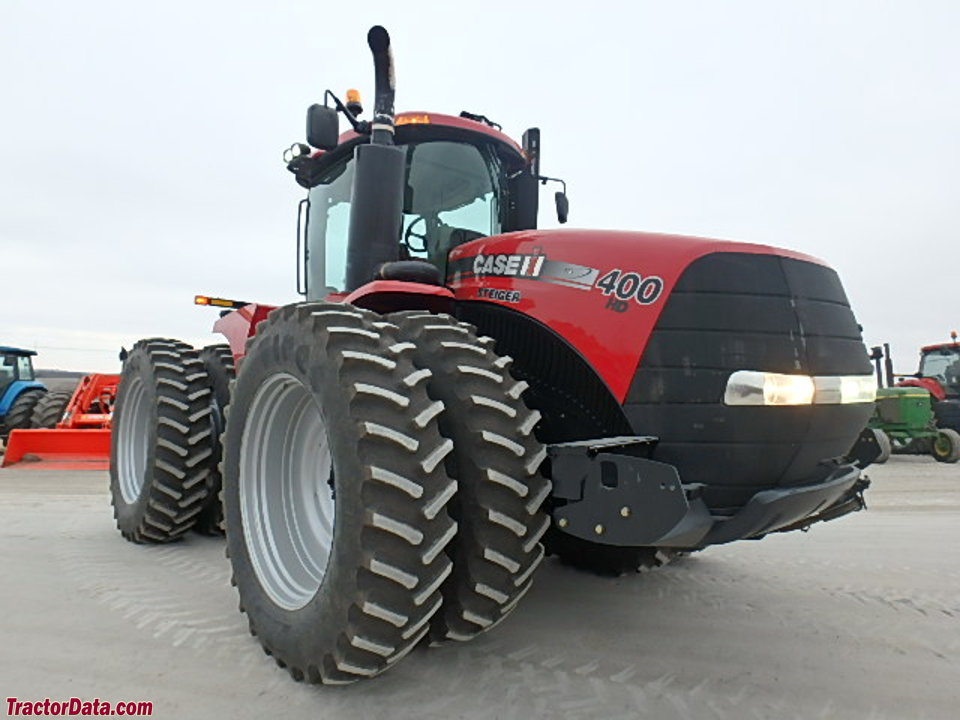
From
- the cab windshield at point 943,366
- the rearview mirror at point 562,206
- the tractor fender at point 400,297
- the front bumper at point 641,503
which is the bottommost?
the cab windshield at point 943,366

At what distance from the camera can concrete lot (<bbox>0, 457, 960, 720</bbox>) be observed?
216 centimetres

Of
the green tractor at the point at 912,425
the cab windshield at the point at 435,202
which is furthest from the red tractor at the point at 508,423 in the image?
the green tractor at the point at 912,425

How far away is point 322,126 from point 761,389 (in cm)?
217

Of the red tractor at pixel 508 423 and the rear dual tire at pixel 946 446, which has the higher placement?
the red tractor at pixel 508 423

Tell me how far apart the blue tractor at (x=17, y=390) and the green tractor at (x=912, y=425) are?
1521 centimetres

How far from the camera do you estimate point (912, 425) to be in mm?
12312

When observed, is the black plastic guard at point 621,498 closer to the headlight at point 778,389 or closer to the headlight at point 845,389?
the headlight at point 778,389

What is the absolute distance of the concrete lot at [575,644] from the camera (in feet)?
7.10

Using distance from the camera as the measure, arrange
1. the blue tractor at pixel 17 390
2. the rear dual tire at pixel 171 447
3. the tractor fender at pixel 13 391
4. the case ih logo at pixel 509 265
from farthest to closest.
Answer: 1. the tractor fender at pixel 13 391
2. the blue tractor at pixel 17 390
3. the rear dual tire at pixel 171 447
4. the case ih logo at pixel 509 265

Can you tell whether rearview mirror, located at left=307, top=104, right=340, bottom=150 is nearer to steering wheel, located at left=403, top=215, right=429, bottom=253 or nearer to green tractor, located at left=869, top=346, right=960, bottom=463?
steering wheel, located at left=403, top=215, right=429, bottom=253

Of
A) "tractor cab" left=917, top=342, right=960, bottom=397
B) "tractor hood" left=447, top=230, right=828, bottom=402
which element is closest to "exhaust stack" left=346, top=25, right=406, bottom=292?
"tractor hood" left=447, top=230, right=828, bottom=402

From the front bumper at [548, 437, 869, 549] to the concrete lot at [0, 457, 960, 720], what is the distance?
547mm

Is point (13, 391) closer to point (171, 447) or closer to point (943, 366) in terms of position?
point (171, 447)

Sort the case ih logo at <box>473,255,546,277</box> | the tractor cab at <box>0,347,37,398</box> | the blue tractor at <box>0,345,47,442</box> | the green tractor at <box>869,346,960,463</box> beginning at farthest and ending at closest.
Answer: the tractor cab at <box>0,347,37,398</box>
the green tractor at <box>869,346,960,463</box>
the blue tractor at <box>0,345,47,442</box>
the case ih logo at <box>473,255,546,277</box>
